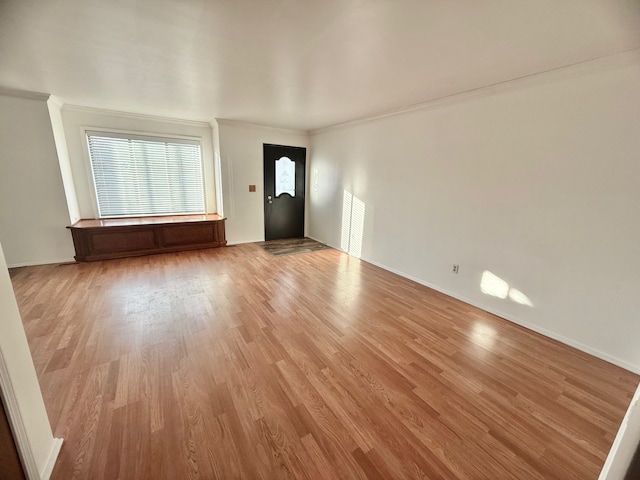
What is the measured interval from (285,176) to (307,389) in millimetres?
4733

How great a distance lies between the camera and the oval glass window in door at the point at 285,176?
562 centimetres

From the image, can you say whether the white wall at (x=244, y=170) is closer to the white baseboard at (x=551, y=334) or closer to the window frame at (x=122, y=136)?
the window frame at (x=122, y=136)

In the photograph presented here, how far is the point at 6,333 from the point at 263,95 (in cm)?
316

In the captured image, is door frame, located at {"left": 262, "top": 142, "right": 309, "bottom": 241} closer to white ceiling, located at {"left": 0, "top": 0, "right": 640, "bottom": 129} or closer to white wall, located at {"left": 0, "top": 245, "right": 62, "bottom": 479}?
white ceiling, located at {"left": 0, "top": 0, "right": 640, "bottom": 129}

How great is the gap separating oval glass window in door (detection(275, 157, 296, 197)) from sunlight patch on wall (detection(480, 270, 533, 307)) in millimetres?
4225

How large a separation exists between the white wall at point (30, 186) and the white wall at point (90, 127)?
0.61 meters

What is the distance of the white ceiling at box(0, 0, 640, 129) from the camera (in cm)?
154

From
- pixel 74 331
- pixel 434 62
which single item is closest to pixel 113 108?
pixel 74 331

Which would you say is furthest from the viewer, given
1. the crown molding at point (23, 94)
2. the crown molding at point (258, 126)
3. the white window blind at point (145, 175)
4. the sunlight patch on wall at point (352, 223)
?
the crown molding at point (258, 126)

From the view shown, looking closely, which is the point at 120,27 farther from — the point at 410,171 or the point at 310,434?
the point at 410,171

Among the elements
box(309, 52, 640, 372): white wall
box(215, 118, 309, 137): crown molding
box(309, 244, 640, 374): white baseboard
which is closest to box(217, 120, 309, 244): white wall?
box(215, 118, 309, 137): crown molding

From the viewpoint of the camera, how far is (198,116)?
177 inches

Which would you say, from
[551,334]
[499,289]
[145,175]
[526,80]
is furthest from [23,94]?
[551,334]

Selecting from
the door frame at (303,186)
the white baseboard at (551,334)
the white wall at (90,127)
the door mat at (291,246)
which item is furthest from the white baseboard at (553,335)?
the white wall at (90,127)
